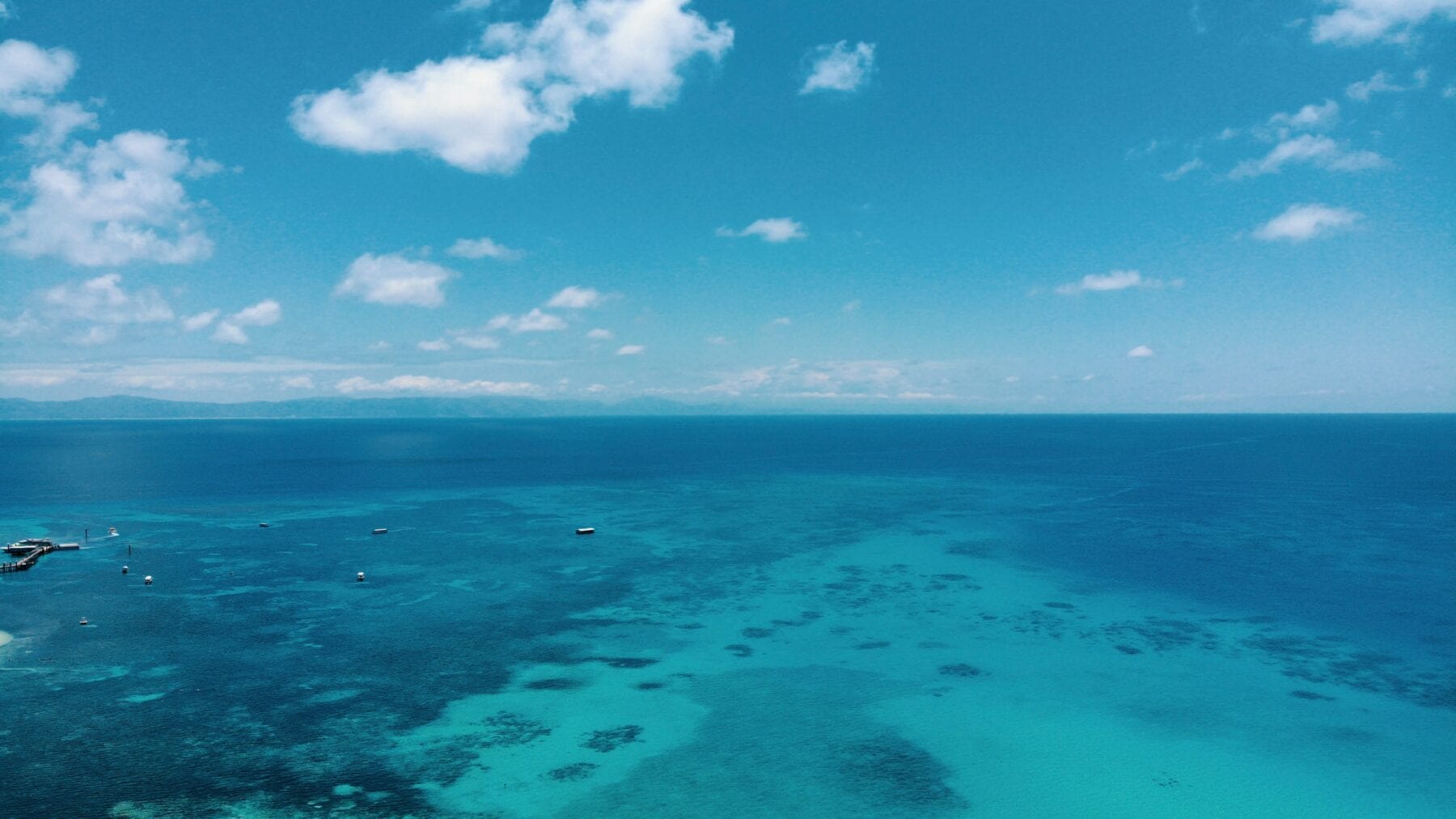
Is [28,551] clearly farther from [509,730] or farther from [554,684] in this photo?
[509,730]

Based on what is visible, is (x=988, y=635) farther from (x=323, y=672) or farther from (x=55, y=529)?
(x=55, y=529)

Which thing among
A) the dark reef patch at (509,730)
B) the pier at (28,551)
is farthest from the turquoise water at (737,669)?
the pier at (28,551)

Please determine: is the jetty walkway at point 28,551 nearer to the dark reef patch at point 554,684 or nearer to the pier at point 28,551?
the pier at point 28,551

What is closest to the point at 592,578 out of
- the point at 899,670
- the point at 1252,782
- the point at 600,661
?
the point at 600,661

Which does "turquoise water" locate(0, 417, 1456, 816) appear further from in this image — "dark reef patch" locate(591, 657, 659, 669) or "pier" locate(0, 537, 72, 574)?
"pier" locate(0, 537, 72, 574)

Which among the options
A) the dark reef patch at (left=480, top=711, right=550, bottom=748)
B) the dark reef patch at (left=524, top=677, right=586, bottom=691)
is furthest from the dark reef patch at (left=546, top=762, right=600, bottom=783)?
the dark reef patch at (left=524, top=677, right=586, bottom=691)

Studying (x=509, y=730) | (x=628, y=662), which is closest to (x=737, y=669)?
(x=628, y=662)
